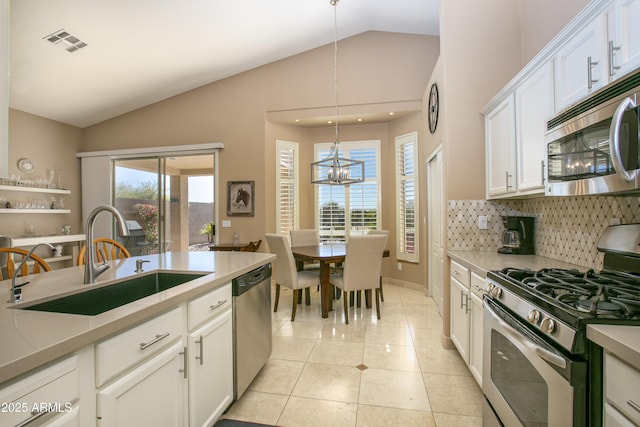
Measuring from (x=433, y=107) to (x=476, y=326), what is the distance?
2.65 m

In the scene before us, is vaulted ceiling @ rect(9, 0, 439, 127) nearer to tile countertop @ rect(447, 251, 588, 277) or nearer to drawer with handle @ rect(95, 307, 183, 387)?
tile countertop @ rect(447, 251, 588, 277)

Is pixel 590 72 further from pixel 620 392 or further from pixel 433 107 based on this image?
pixel 433 107

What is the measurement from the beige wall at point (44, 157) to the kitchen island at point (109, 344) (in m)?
4.31

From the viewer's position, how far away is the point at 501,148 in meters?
2.43

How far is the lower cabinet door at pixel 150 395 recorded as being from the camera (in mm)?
979

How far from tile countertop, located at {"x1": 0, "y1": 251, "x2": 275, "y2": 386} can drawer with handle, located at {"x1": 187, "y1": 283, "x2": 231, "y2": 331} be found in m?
0.05

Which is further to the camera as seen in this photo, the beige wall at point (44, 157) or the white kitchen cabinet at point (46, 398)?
the beige wall at point (44, 157)

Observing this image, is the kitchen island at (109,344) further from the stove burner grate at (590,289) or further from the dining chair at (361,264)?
the dining chair at (361,264)

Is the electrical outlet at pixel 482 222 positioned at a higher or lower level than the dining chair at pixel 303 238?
higher

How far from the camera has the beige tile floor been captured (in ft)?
6.12

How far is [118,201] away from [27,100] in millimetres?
1925

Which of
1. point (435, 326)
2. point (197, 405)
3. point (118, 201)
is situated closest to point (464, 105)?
point (435, 326)

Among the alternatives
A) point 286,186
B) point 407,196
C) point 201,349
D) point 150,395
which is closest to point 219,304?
point 201,349

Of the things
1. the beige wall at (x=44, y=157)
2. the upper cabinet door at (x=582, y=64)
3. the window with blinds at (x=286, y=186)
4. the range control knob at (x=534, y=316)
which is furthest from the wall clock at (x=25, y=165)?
the upper cabinet door at (x=582, y=64)
